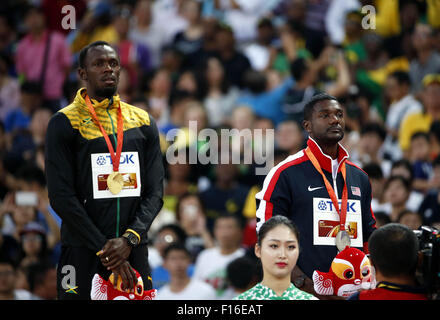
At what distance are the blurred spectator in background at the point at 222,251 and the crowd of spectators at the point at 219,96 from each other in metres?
0.01

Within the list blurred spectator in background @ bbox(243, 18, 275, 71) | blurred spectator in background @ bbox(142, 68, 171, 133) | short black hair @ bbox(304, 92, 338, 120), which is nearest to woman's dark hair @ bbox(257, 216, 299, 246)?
short black hair @ bbox(304, 92, 338, 120)

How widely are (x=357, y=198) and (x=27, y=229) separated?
4708mm

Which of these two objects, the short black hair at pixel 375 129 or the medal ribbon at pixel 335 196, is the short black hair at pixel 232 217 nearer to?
the short black hair at pixel 375 129

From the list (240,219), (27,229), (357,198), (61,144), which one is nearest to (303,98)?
(240,219)

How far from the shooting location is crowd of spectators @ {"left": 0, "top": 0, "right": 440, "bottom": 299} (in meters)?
9.08

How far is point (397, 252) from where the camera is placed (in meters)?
4.37

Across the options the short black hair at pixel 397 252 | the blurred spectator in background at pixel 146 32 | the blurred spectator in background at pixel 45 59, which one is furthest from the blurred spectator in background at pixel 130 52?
the short black hair at pixel 397 252

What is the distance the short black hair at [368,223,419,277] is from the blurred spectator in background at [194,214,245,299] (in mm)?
4571

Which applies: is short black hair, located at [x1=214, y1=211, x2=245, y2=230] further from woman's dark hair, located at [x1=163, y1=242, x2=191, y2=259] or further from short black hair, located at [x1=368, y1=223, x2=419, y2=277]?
short black hair, located at [x1=368, y1=223, x2=419, y2=277]

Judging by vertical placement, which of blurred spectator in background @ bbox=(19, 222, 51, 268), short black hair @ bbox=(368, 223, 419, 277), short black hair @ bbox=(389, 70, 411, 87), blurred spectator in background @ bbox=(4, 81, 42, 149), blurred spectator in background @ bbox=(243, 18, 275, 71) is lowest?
blurred spectator in background @ bbox=(19, 222, 51, 268)

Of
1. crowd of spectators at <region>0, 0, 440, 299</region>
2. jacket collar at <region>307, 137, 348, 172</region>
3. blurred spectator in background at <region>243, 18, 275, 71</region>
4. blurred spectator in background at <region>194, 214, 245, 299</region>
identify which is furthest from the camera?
blurred spectator in background at <region>243, 18, 275, 71</region>

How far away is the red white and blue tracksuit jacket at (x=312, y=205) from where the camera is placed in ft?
17.8

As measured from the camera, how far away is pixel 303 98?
11141mm

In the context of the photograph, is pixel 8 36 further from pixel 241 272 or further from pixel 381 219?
pixel 381 219
